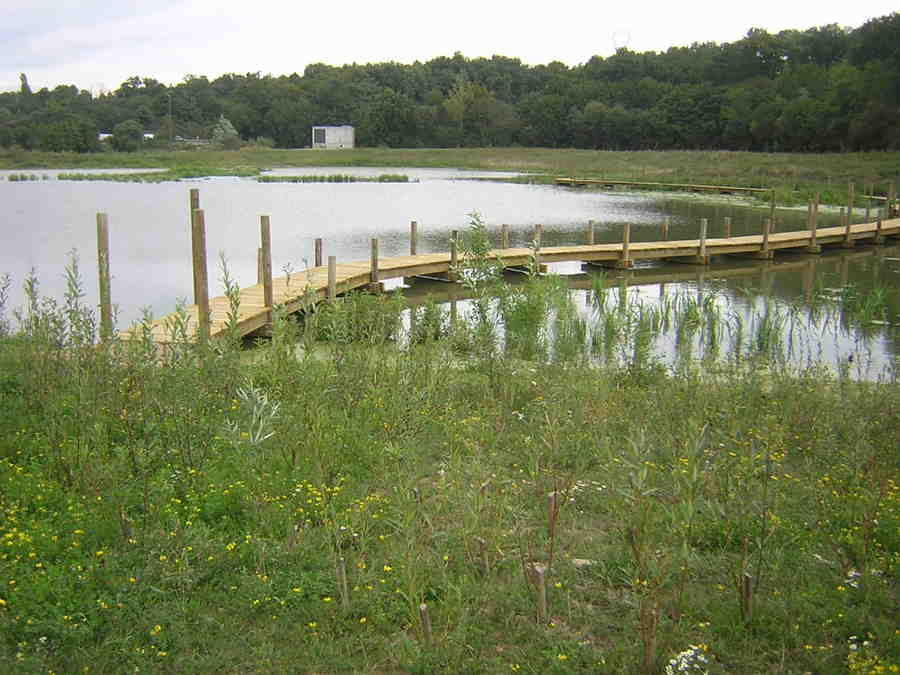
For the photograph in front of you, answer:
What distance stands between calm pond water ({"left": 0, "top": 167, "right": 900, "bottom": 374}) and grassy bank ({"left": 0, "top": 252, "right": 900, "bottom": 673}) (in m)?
6.63

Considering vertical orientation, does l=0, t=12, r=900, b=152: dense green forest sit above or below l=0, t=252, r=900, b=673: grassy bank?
above

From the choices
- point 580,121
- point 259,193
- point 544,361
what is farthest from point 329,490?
point 580,121

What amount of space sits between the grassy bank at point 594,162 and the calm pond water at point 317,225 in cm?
721

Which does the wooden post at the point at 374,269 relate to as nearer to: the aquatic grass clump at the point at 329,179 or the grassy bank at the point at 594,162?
the grassy bank at the point at 594,162

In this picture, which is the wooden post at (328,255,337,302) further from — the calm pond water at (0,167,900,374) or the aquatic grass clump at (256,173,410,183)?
the aquatic grass clump at (256,173,410,183)

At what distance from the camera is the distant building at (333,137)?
295 feet

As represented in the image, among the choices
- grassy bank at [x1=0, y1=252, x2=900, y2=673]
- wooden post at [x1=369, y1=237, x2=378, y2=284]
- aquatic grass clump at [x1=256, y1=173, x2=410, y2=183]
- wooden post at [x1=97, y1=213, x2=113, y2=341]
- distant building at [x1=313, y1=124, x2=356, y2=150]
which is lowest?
grassy bank at [x1=0, y1=252, x2=900, y2=673]

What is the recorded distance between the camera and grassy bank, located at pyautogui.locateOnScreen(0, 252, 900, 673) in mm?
3578

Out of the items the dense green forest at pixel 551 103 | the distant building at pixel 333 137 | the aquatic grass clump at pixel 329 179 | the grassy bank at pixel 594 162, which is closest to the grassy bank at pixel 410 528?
the grassy bank at pixel 594 162

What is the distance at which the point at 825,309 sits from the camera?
46.0 feet

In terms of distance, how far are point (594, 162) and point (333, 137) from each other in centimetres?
3615

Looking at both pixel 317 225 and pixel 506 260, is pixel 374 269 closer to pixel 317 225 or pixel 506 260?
pixel 506 260

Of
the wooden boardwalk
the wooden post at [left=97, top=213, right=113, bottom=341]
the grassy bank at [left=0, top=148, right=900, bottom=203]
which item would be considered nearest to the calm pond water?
the wooden boardwalk

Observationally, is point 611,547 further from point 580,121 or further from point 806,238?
point 580,121
